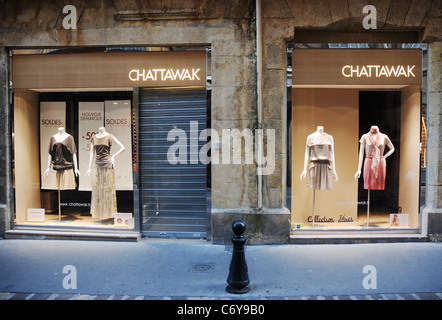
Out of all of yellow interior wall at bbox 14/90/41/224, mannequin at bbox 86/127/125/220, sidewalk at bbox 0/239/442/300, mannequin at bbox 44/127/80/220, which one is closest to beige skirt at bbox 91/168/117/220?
mannequin at bbox 86/127/125/220

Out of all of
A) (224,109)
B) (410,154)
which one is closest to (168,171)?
(224,109)

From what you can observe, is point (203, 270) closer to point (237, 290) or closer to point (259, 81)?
point (237, 290)

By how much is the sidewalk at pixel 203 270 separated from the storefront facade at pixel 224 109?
0.43 m

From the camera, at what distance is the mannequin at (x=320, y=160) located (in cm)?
720

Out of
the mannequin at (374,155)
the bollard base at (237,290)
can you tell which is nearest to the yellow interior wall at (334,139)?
the mannequin at (374,155)

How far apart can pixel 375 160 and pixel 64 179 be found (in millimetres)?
6795

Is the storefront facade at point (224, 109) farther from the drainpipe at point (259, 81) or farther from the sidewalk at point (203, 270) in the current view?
the sidewalk at point (203, 270)

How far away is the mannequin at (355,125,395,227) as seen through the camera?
728cm

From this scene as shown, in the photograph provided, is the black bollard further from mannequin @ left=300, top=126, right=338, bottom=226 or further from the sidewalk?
mannequin @ left=300, top=126, right=338, bottom=226

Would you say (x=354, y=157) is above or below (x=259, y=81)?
Result: below

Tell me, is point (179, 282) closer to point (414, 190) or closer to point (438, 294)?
point (438, 294)

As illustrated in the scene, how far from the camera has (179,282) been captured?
5023 millimetres

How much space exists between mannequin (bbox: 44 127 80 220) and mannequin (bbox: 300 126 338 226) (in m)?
5.07

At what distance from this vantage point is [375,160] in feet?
23.9
